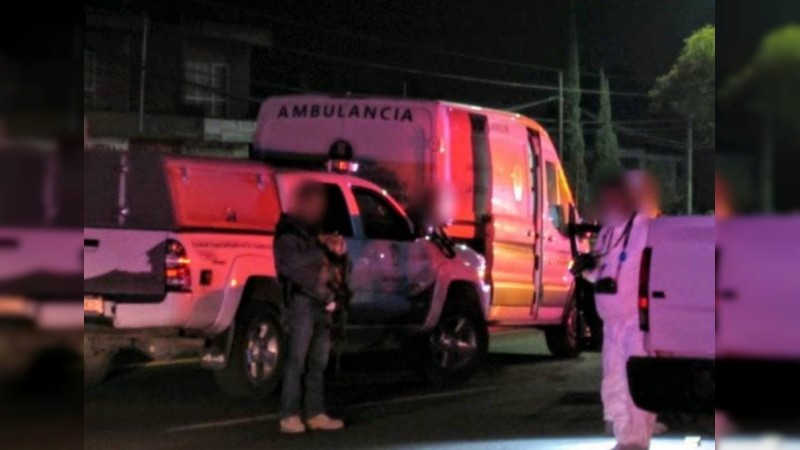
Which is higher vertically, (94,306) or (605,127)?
(605,127)

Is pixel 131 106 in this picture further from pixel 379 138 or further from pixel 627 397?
pixel 627 397

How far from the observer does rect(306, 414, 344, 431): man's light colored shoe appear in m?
9.70

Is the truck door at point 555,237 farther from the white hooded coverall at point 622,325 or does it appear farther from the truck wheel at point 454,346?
the white hooded coverall at point 622,325

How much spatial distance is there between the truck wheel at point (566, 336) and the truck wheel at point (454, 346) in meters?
2.21

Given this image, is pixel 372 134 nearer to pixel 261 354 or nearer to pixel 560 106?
pixel 261 354

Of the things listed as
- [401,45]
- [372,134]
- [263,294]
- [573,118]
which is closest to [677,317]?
[263,294]

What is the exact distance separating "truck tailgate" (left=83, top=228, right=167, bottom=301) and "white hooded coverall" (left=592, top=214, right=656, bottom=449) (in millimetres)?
3608

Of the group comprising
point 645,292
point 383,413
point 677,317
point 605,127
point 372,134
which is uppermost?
point 605,127

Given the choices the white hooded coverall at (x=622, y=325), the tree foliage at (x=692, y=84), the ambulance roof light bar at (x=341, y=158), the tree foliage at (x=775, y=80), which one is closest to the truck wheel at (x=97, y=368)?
the ambulance roof light bar at (x=341, y=158)

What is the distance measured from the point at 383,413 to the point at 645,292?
4.19 metres

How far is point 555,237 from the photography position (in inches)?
580

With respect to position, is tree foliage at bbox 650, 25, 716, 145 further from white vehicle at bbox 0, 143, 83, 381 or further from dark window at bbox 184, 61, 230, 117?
dark window at bbox 184, 61, 230, 117

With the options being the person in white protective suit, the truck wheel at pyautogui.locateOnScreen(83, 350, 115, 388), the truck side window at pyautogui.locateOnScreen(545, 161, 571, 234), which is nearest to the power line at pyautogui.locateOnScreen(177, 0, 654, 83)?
the truck side window at pyautogui.locateOnScreen(545, 161, 571, 234)

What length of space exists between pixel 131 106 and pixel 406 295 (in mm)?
20308
